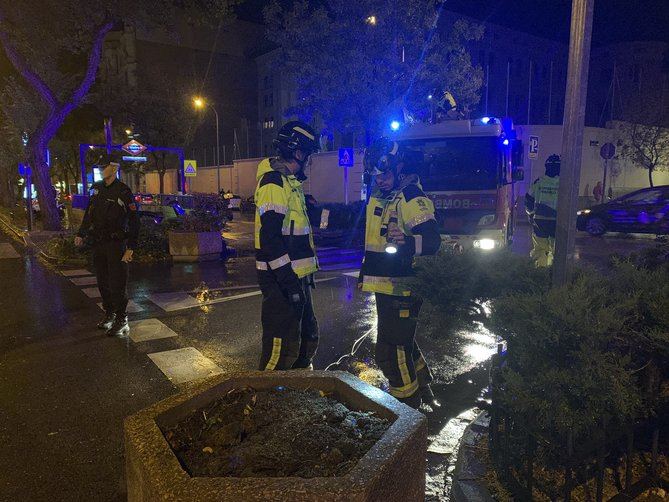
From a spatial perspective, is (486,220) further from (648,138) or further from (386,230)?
(648,138)

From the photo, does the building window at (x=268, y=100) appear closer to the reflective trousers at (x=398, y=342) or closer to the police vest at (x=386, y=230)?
the police vest at (x=386, y=230)

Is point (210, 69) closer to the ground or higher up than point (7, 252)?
higher up

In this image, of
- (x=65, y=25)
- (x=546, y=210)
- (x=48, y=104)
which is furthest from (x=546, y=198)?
(x=48, y=104)

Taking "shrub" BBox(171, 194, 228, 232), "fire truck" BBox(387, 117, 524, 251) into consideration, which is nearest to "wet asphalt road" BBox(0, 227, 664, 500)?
"fire truck" BBox(387, 117, 524, 251)

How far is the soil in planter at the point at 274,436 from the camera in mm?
2035

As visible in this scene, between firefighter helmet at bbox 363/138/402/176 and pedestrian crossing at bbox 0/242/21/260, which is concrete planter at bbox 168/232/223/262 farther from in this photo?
firefighter helmet at bbox 363/138/402/176

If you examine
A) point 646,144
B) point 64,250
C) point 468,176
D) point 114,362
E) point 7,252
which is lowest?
point 7,252

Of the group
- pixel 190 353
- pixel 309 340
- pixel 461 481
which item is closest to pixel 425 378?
pixel 309 340

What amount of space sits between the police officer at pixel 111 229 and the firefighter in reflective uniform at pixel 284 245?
2817 millimetres

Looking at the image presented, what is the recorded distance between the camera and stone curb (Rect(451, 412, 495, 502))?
2.83 metres

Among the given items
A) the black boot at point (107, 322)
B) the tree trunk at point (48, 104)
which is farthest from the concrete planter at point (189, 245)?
the tree trunk at point (48, 104)

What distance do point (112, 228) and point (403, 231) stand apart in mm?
3834

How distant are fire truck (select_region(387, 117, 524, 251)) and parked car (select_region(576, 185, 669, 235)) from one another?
29.3 feet

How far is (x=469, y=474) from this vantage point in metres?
3.01
